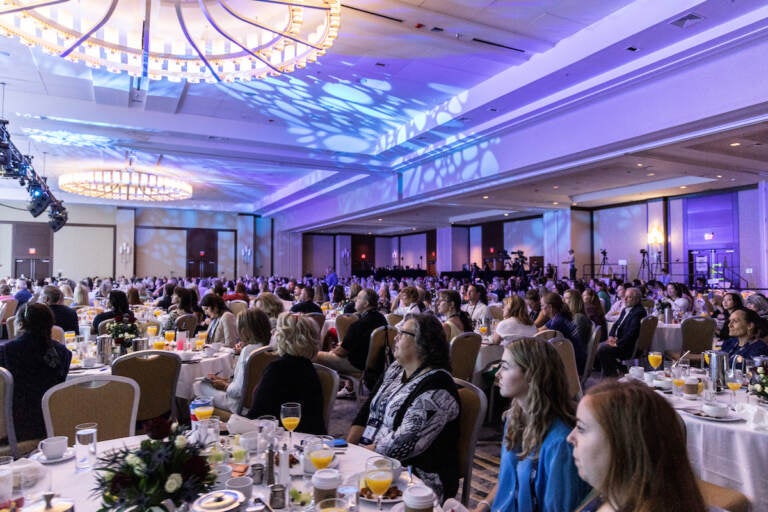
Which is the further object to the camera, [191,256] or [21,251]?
[191,256]

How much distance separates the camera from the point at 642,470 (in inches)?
41.6

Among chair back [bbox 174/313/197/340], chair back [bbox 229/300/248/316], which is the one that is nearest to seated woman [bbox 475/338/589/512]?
chair back [bbox 174/313/197/340]

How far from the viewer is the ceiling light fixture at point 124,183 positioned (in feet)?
40.3

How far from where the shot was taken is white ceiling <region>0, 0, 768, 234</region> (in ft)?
18.4

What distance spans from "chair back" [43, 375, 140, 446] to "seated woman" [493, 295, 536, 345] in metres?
3.72

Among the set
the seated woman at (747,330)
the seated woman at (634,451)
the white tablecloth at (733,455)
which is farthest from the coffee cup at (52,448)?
the seated woman at (747,330)

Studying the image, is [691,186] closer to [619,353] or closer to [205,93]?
[619,353]

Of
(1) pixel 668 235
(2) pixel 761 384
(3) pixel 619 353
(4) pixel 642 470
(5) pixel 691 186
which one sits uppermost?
(5) pixel 691 186

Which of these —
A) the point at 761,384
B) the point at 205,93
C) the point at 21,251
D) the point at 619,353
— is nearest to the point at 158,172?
the point at 205,93

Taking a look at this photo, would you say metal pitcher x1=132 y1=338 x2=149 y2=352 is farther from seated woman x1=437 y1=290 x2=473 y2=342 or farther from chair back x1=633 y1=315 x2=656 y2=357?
chair back x1=633 y1=315 x2=656 y2=357

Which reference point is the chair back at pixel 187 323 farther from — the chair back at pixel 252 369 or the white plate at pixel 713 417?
the white plate at pixel 713 417

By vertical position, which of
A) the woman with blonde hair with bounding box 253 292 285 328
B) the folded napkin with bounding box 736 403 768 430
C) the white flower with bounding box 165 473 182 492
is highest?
the woman with blonde hair with bounding box 253 292 285 328

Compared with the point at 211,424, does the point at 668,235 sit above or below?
above

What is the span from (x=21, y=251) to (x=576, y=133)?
21.6 metres
